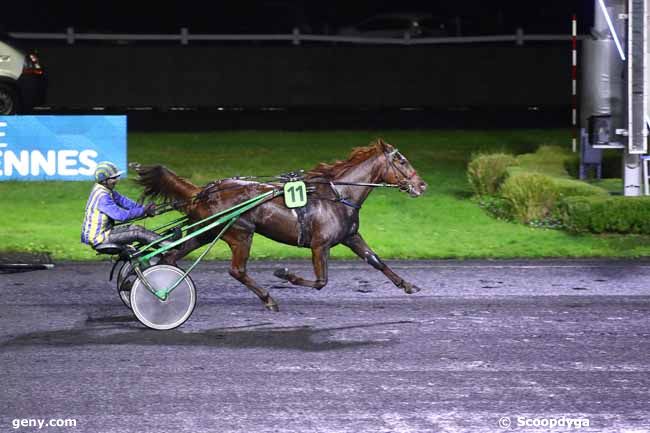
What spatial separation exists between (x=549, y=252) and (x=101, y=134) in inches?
233

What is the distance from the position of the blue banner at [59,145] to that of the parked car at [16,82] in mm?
3841

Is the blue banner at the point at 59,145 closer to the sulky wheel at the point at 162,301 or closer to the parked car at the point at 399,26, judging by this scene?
the sulky wheel at the point at 162,301

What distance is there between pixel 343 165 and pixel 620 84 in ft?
19.5

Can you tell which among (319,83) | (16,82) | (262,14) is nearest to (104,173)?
(16,82)

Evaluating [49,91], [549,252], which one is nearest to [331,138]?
[49,91]

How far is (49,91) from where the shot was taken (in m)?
22.6

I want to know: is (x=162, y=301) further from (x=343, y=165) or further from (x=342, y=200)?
(x=343, y=165)

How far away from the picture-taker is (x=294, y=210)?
998cm

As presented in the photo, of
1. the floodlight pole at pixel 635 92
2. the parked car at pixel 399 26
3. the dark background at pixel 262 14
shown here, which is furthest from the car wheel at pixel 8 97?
the parked car at pixel 399 26

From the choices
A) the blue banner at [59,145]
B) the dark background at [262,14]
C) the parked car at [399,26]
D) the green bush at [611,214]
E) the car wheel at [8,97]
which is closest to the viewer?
the green bush at [611,214]

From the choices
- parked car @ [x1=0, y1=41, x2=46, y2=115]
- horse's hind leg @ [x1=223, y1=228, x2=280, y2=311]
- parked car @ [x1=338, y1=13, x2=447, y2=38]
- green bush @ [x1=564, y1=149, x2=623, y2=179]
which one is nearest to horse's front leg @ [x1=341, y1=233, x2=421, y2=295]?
horse's hind leg @ [x1=223, y1=228, x2=280, y2=311]

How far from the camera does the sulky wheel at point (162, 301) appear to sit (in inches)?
373

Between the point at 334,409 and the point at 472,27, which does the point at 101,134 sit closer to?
the point at 334,409

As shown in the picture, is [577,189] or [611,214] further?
[577,189]
